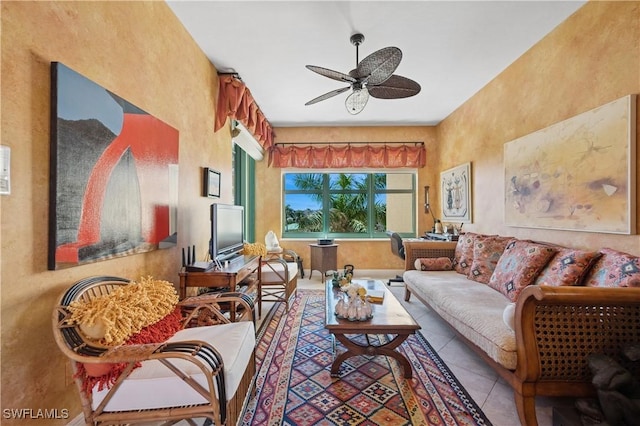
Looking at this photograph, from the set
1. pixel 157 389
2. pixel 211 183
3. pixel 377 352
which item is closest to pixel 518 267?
pixel 377 352

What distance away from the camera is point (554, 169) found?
7.97 ft

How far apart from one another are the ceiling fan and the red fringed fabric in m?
2.01

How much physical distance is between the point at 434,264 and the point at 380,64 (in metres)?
2.35

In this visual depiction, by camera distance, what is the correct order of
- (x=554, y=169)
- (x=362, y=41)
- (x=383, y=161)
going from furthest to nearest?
(x=383, y=161), (x=362, y=41), (x=554, y=169)

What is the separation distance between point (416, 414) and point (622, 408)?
2.96 feet

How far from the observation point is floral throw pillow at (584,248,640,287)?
1.58 metres

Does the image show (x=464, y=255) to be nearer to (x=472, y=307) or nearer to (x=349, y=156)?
(x=472, y=307)

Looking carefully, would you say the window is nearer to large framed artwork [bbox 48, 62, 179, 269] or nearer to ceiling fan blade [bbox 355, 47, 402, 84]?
ceiling fan blade [bbox 355, 47, 402, 84]

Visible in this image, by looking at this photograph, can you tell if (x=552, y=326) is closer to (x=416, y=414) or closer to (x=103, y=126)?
(x=416, y=414)

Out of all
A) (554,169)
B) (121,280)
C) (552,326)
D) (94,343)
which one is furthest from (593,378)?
(121,280)

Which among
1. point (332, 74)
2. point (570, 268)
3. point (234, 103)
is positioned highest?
point (234, 103)

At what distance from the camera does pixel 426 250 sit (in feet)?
11.6

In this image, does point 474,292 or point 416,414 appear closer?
point 416,414

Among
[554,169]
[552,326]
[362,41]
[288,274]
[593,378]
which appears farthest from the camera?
[288,274]
